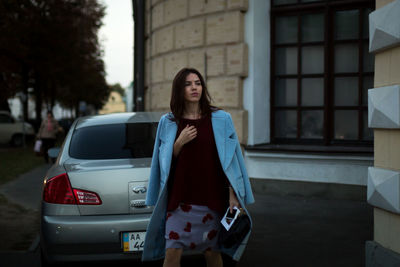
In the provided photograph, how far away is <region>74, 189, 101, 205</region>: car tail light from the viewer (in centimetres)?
438

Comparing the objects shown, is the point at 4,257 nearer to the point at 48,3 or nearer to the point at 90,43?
the point at 48,3

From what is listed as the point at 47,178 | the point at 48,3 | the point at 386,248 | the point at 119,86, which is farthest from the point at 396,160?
the point at 119,86

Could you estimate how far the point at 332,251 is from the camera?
5488 mm

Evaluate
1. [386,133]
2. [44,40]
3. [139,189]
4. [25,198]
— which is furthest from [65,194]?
[44,40]

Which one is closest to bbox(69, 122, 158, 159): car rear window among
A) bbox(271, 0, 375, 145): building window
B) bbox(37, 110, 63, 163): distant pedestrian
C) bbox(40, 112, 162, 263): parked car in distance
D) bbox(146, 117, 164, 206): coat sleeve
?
bbox(40, 112, 162, 263): parked car in distance

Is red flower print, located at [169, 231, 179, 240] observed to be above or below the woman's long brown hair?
below

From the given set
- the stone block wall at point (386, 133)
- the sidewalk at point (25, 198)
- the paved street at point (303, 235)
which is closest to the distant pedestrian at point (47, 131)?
the sidewalk at point (25, 198)

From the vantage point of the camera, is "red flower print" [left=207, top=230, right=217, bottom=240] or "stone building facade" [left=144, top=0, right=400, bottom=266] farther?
"stone building facade" [left=144, top=0, right=400, bottom=266]

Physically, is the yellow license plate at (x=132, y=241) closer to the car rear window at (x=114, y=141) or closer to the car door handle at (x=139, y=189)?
the car door handle at (x=139, y=189)

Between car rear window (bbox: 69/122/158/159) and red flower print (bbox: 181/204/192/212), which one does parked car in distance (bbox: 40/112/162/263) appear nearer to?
car rear window (bbox: 69/122/158/159)

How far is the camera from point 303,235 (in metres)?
6.23

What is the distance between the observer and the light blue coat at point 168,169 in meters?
3.46

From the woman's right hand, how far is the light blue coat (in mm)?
63

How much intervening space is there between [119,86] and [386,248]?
174487mm
